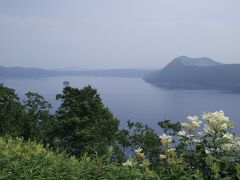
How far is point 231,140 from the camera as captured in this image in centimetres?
611

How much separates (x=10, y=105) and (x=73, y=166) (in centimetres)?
3685

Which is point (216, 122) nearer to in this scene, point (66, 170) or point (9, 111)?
point (66, 170)

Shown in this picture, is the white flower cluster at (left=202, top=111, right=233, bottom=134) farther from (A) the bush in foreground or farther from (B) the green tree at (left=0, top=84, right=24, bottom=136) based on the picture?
(B) the green tree at (left=0, top=84, right=24, bottom=136)

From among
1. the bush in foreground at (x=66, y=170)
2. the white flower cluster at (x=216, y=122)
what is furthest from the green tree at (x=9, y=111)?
the white flower cluster at (x=216, y=122)

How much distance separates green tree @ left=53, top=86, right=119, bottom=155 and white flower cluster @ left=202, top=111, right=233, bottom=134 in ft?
82.8

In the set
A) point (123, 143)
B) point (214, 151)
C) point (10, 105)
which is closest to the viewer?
point (214, 151)

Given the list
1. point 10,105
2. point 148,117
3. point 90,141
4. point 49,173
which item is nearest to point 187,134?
point 49,173

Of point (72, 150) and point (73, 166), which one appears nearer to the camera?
point (73, 166)

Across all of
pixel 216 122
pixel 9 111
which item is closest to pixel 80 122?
pixel 9 111

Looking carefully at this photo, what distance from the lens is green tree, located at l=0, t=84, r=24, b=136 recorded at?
39.8 meters

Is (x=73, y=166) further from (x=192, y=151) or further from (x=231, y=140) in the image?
(x=231, y=140)

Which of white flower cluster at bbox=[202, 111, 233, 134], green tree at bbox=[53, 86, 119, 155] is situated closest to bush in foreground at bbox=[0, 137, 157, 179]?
white flower cluster at bbox=[202, 111, 233, 134]

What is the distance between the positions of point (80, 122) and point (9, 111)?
12530 mm

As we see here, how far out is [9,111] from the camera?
40.8m
